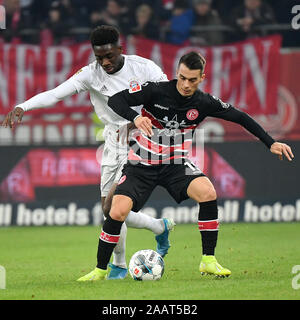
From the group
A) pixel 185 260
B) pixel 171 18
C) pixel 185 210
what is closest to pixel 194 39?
pixel 171 18

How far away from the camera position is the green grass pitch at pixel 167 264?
267 inches

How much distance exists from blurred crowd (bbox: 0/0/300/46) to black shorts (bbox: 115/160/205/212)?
5.90 meters

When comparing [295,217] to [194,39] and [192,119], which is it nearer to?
[194,39]

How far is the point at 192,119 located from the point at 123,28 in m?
6.36

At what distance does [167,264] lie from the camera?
29.5ft

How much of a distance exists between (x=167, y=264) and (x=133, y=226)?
0.66 meters

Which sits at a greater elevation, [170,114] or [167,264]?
[170,114]

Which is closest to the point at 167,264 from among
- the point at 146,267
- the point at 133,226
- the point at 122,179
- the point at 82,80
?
the point at 133,226

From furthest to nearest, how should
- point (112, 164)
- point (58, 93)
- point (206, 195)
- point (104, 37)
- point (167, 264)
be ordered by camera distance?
point (167, 264) → point (112, 164) → point (58, 93) → point (104, 37) → point (206, 195)

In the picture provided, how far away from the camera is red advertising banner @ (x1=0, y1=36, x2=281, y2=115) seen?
1312 centimetres

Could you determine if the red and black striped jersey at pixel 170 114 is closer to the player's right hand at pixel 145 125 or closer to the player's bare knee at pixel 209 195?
the player's right hand at pixel 145 125

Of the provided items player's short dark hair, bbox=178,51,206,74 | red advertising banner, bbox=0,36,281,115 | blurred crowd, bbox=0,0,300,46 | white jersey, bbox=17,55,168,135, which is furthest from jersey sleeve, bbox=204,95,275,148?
blurred crowd, bbox=0,0,300,46
